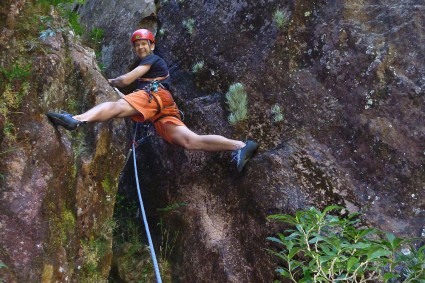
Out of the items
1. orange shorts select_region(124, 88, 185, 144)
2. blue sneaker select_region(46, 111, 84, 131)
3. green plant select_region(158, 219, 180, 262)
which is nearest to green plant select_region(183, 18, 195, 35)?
orange shorts select_region(124, 88, 185, 144)

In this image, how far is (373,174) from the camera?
5453mm

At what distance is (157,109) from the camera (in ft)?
19.1

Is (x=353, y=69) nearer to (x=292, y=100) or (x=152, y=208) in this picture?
(x=292, y=100)

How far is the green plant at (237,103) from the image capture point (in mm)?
6090

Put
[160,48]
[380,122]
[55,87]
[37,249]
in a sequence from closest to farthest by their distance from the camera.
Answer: [37,249] → [55,87] → [380,122] → [160,48]

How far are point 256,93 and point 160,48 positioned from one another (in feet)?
6.51

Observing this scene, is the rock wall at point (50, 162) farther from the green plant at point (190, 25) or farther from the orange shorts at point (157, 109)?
the green plant at point (190, 25)

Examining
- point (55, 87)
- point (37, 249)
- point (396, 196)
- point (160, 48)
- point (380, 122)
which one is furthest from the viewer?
point (160, 48)

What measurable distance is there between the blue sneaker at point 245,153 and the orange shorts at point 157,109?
828mm

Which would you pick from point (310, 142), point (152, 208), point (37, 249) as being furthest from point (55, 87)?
point (310, 142)

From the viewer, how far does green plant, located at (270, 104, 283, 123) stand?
5992mm

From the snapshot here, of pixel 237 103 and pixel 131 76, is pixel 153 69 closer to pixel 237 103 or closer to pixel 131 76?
pixel 131 76

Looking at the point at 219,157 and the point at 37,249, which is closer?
the point at 37,249

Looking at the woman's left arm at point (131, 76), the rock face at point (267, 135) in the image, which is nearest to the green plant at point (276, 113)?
the rock face at point (267, 135)
